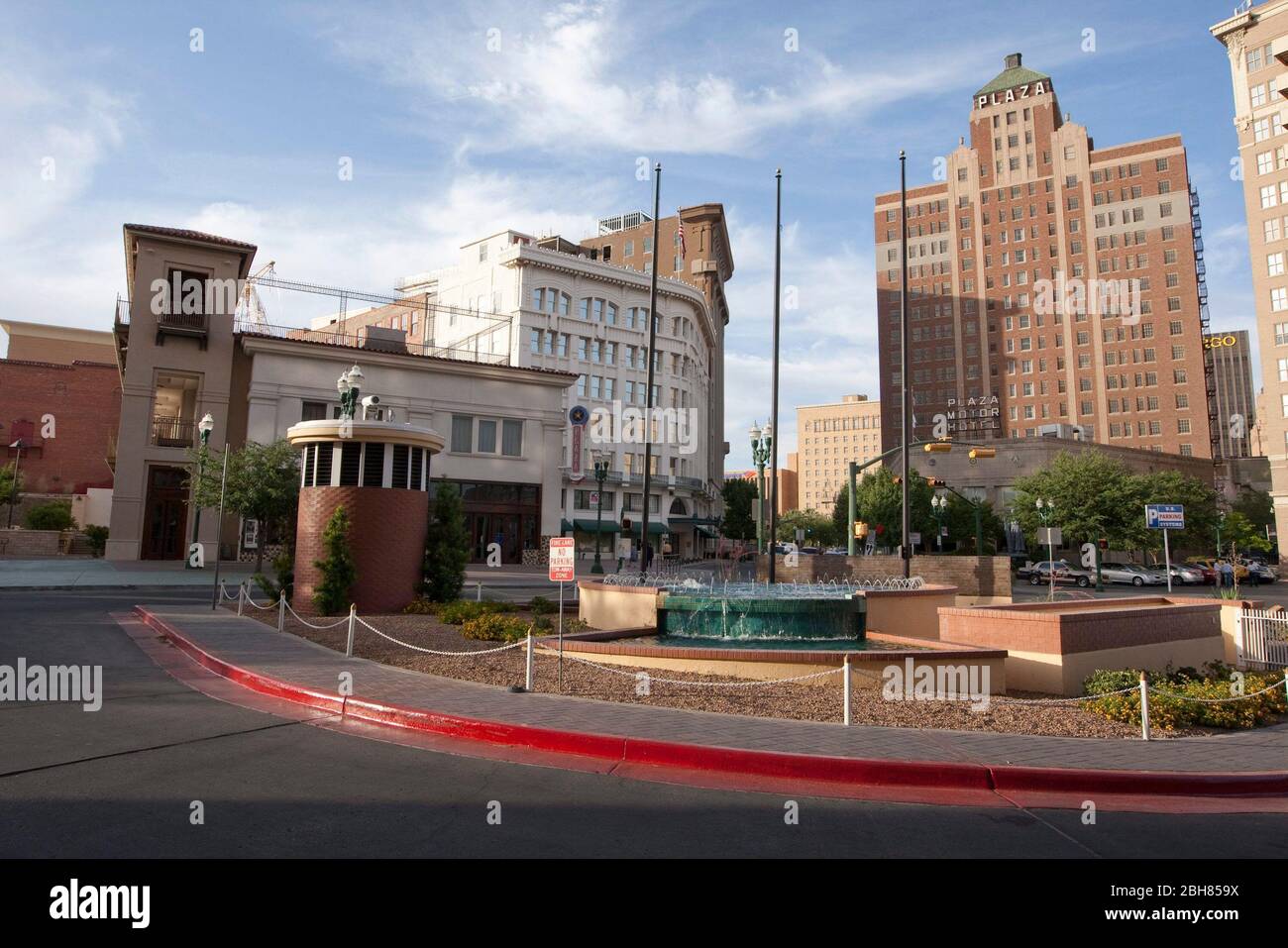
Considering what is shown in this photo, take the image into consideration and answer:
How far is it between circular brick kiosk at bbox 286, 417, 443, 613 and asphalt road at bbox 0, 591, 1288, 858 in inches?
415

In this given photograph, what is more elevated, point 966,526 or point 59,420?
point 59,420

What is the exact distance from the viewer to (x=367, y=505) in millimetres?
18375

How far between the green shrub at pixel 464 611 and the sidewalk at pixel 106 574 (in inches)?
571

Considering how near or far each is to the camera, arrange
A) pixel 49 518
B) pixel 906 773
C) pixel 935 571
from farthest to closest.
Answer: pixel 49 518, pixel 935 571, pixel 906 773

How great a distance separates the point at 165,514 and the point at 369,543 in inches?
1094

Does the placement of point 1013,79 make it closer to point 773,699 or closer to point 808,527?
point 808,527

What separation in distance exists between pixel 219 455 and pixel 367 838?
34.9 meters

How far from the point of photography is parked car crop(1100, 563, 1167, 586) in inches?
1794

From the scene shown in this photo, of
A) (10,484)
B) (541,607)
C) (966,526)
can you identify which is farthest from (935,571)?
(10,484)

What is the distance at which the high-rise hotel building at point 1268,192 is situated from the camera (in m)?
63.0

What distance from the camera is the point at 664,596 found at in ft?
51.2

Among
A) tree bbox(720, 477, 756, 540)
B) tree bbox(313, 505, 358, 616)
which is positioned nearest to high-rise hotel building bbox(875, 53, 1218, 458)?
tree bbox(720, 477, 756, 540)

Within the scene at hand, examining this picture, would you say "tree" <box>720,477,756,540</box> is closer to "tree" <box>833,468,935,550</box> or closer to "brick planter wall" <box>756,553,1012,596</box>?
"tree" <box>833,468,935,550</box>
